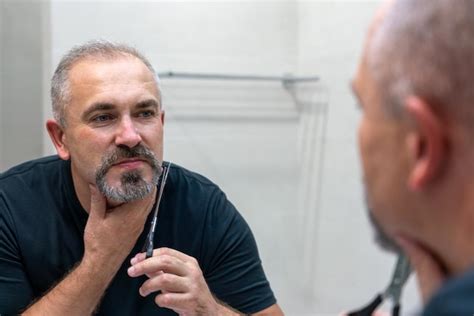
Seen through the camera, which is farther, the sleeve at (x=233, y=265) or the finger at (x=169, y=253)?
the sleeve at (x=233, y=265)

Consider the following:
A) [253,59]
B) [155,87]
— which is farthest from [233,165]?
[155,87]

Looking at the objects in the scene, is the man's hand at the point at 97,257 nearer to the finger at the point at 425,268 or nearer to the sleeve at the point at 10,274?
the sleeve at the point at 10,274

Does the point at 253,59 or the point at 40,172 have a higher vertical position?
the point at 253,59

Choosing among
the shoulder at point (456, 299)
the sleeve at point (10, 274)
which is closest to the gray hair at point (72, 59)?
the sleeve at point (10, 274)

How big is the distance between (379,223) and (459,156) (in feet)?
0.39

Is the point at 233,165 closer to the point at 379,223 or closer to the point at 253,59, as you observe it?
the point at 253,59

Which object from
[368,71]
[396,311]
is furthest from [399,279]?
[368,71]

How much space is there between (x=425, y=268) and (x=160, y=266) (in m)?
0.50

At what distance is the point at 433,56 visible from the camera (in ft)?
1.29

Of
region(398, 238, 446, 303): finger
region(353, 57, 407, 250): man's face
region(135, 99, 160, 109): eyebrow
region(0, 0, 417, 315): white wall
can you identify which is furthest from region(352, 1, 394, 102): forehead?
region(0, 0, 417, 315): white wall

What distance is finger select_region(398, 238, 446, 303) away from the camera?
454 millimetres

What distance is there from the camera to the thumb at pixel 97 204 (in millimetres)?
1010

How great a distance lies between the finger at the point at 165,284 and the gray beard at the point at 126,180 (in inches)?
7.2

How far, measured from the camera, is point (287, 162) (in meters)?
2.01
